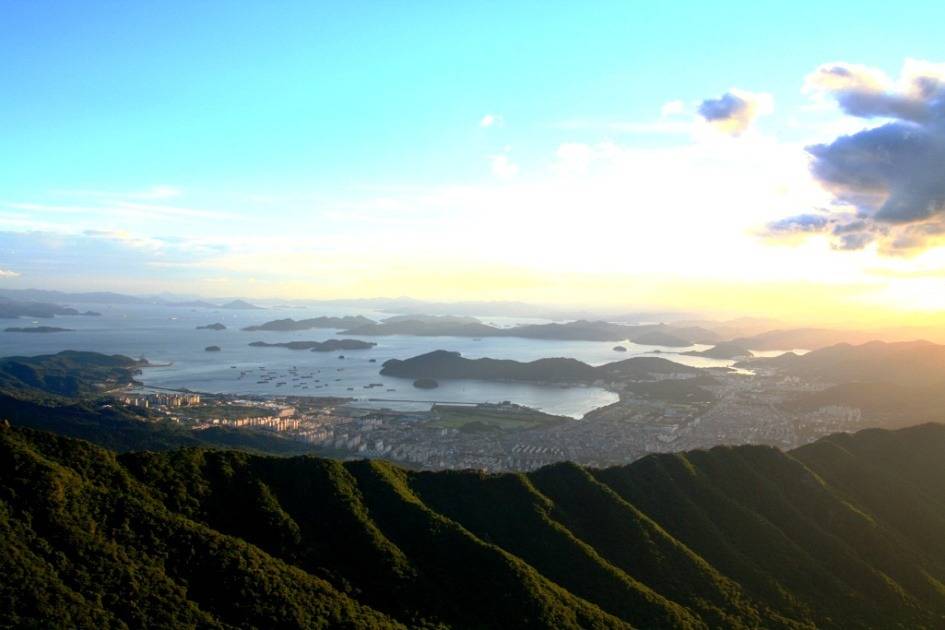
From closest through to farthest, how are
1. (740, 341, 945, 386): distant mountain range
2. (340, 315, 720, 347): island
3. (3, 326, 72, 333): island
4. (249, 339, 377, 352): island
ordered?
(740, 341, 945, 386): distant mountain range
(249, 339, 377, 352): island
(3, 326, 72, 333): island
(340, 315, 720, 347): island

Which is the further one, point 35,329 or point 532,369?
point 35,329

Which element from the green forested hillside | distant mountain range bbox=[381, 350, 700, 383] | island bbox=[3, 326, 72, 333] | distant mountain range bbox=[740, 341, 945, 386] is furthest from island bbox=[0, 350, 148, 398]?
distant mountain range bbox=[740, 341, 945, 386]

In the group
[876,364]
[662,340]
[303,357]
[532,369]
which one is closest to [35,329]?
[303,357]

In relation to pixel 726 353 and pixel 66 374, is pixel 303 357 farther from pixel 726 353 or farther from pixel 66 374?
pixel 726 353

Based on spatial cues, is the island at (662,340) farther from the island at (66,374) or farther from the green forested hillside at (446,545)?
the green forested hillside at (446,545)

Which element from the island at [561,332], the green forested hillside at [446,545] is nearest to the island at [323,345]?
the island at [561,332]

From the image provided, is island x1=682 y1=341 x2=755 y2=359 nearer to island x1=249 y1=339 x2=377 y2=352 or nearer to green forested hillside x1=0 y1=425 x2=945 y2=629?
island x1=249 y1=339 x2=377 y2=352

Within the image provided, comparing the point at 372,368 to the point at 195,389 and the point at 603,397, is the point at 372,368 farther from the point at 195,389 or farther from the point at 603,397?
the point at 603,397

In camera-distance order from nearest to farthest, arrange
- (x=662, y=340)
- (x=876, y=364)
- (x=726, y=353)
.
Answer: (x=876, y=364) → (x=726, y=353) → (x=662, y=340)
